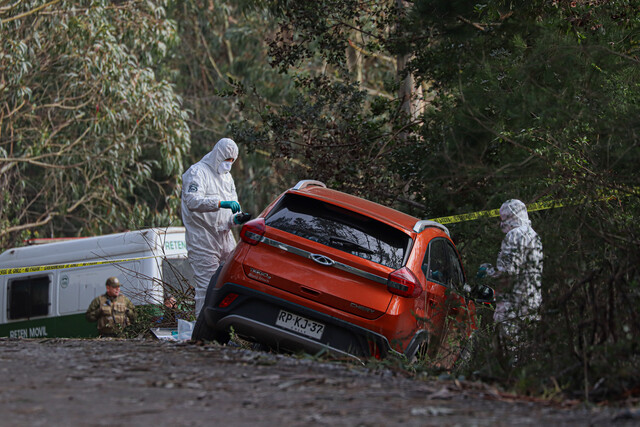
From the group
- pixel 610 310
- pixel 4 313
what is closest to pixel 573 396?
pixel 610 310

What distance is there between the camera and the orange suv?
7539 mm

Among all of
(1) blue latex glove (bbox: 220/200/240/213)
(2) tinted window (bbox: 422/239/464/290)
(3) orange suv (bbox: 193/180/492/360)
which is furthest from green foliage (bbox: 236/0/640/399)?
(1) blue latex glove (bbox: 220/200/240/213)

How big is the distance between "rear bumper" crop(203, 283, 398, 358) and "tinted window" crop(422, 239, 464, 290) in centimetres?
84

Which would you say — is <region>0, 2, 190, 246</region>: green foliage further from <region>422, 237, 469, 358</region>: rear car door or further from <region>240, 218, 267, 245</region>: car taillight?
<region>422, 237, 469, 358</region>: rear car door

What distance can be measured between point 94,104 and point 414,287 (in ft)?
64.3

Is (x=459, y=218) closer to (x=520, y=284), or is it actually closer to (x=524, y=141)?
(x=524, y=141)

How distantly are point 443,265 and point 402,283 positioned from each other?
1099 mm

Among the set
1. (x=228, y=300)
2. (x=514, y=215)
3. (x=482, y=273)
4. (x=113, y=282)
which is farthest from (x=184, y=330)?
(x=113, y=282)

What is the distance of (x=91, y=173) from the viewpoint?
27.4m

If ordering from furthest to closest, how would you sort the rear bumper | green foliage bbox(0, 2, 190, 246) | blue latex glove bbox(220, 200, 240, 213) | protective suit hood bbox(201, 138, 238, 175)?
green foliage bbox(0, 2, 190, 246)
protective suit hood bbox(201, 138, 238, 175)
blue latex glove bbox(220, 200, 240, 213)
the rear bumper

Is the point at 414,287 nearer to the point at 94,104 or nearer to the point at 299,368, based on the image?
the point at 299,368

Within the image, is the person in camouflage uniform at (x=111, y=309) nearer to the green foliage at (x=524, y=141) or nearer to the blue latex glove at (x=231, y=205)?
the green foliage at (x=524, y=141)

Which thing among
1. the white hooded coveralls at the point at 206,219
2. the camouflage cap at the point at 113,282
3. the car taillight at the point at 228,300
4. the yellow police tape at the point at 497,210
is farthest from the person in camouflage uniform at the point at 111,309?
the car taillight at the point at 228,300

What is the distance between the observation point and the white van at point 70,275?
1609 centimetres
